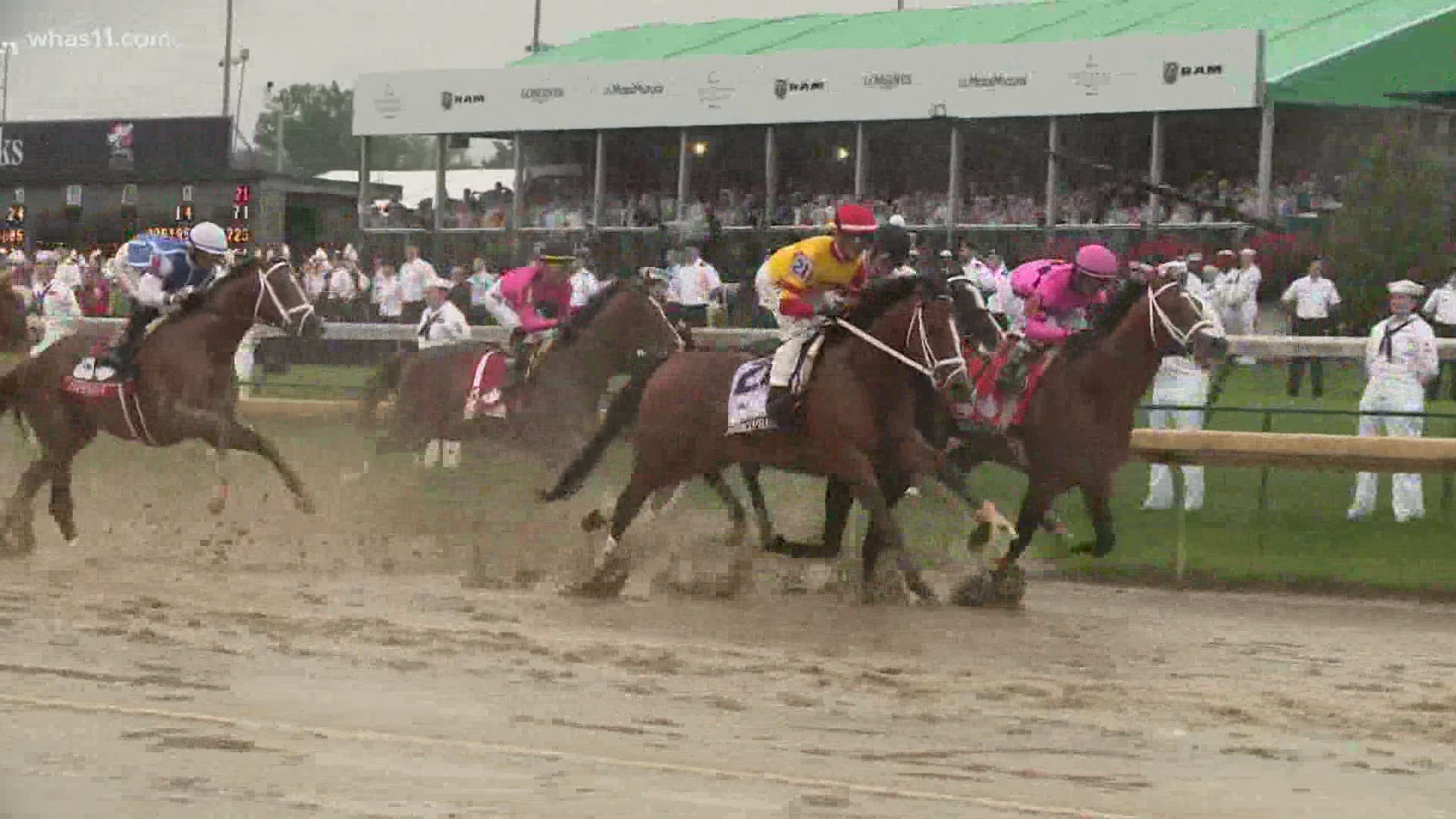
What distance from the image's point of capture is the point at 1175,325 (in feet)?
45.0

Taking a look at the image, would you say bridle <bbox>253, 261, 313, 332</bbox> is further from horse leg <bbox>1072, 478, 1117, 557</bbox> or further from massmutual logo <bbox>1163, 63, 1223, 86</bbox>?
massmutual logo <bbox>1163, 63, 1223, 86</bbox>

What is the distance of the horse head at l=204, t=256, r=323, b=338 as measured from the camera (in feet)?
51.3

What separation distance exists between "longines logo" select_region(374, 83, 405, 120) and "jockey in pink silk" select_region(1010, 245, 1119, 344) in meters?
14.4

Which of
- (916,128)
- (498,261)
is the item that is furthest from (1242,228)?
(498,261)

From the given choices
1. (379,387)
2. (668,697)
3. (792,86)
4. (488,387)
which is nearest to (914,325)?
(668,697)

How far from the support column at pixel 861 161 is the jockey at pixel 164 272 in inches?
456

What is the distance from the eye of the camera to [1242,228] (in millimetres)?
24188

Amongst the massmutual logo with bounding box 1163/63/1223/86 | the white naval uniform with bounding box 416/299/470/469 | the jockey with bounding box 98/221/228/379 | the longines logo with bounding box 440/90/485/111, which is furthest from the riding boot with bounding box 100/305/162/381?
the longines logo with bounding box 440/90/485/111

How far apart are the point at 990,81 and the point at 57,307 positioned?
9.32m

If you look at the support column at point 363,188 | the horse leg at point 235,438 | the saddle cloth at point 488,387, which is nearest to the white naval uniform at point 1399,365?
the saddle cloth at point 488,387

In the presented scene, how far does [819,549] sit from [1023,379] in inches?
59.9

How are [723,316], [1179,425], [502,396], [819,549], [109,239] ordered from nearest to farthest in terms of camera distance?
[819,549] → [1179,425] → [502,396] → [723,316] → [109,239]

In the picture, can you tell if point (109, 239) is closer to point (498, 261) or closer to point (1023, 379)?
point (498, 261)

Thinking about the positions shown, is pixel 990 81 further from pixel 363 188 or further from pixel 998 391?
Result: pixel 998 391
